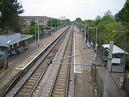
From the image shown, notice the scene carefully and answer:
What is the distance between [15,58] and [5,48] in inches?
86.2

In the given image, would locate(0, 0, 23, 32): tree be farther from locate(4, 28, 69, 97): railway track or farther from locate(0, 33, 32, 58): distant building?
locate(4, 28, 69, 97): railway track

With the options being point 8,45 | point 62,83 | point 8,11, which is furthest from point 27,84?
point 8,11

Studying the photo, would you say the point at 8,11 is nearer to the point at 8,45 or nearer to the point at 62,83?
the point at 8,45

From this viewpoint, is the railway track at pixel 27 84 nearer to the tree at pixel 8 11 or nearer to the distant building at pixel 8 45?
the distant building at pixel 8 45

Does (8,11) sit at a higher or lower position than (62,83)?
higher

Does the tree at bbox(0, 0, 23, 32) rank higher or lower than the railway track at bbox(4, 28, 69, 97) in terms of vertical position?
higher

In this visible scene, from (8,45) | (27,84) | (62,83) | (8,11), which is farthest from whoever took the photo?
(8,11)

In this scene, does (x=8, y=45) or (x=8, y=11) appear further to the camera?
(x=8, y=11)

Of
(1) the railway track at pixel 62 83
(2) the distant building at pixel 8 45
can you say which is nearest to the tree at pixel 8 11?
(2) the distant building at pixel 8 45

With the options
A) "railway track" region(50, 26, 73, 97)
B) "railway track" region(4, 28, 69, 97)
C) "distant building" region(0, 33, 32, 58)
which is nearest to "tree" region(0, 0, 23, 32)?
"distant building" region(0, 33, 32, 58)

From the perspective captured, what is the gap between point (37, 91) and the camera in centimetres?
1418

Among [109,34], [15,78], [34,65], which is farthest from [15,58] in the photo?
[109,34]

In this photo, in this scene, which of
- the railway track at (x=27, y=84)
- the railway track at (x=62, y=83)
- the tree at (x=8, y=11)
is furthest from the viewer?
the tree at (x=8, y=11)

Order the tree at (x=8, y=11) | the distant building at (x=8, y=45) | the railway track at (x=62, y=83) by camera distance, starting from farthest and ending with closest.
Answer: the tree at (x=8, y=11) < the distant building at (x=8, y=45) < the railway track at (x=62, y=83)
